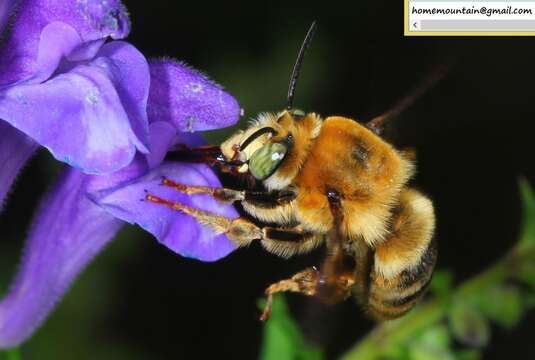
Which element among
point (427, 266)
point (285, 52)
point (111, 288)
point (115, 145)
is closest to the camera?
point (115, 145)

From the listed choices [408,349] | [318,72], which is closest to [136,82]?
[408,349]

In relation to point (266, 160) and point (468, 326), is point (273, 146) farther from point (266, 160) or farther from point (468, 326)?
point (468, 326)

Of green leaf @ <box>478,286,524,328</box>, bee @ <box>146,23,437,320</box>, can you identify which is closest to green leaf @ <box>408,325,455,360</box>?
green leaf @ <box>478,286,524,328</box>

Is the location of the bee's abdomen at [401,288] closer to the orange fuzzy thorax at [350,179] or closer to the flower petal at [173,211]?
the orange fuzzy thorax at [350,179]

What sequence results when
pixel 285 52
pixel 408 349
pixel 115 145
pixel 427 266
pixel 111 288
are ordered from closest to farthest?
pixel 115 145 < pixel 427 266 < pixel 408 349 < pixel 111 288 < pixel 285 52

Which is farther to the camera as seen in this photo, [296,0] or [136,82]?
[296,0]

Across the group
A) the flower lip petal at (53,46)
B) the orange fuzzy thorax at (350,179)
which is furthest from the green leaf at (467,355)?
the flower lip petal at (53,46)

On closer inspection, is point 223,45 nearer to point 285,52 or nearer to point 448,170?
point 285,52

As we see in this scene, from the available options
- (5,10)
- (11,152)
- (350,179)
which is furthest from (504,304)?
(5,10)
